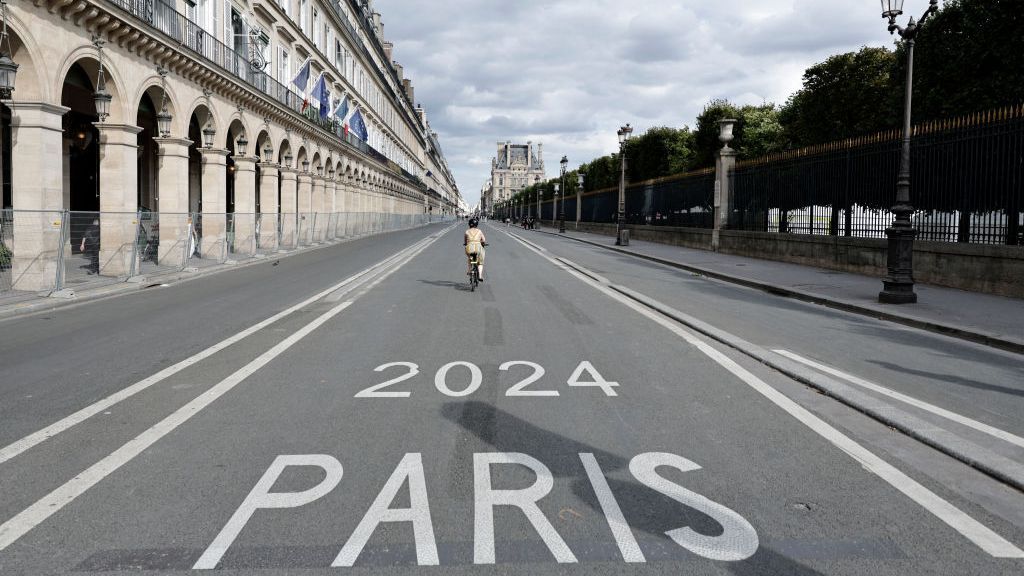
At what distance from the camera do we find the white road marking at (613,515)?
323cm

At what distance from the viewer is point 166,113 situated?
21.6 meters

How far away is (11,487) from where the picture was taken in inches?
154

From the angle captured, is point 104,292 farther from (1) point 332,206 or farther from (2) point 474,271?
(1) point 332,206

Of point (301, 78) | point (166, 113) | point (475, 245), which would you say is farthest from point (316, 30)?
point (475, 245)

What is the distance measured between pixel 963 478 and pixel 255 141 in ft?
97.8

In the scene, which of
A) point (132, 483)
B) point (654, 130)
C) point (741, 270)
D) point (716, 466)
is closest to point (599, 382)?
point (716, 466)

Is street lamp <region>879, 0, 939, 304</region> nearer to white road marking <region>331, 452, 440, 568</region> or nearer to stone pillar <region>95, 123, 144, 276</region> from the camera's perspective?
white road marking <region>331, 452, 440, 568</region>

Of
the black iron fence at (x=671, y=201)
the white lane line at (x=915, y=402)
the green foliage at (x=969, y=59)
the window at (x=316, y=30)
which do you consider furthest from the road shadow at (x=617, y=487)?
the window at (x=316, y=30)

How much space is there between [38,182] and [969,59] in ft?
87.7

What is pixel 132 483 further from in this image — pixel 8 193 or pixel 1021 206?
pixel 8 193

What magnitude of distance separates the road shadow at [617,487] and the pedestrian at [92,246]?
12.2m

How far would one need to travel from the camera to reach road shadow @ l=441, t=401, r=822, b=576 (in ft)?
10.4

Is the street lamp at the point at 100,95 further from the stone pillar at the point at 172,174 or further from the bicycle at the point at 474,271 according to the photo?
the bicycle at the point at 474,271

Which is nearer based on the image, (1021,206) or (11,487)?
(11,487)
